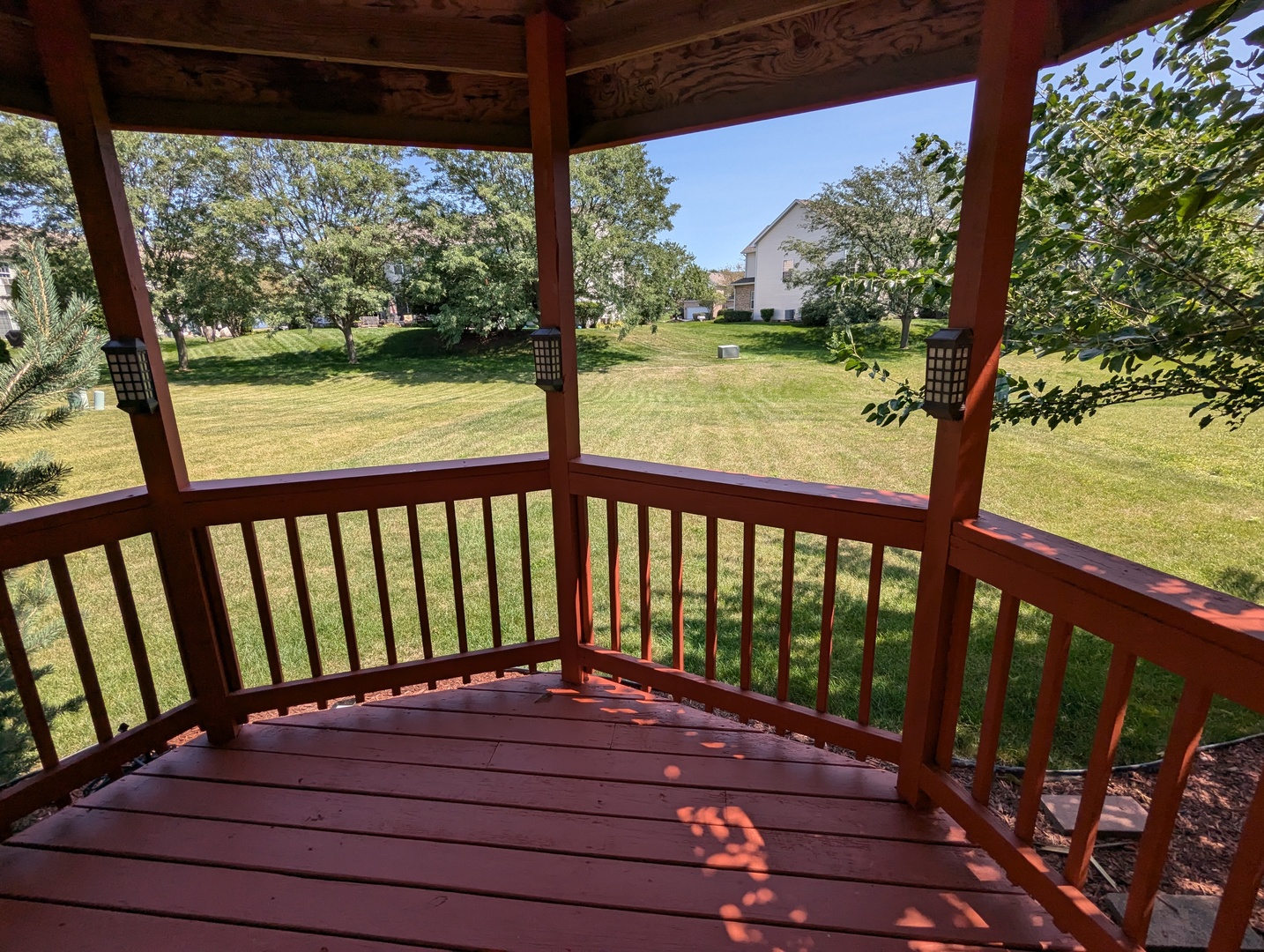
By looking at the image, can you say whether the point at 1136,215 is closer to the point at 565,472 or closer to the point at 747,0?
the point at 747,0

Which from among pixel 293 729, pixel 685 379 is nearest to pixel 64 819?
pixel 293 729

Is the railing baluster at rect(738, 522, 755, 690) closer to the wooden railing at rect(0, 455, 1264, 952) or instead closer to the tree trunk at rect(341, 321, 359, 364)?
the wooden railing at rect(0, 455, 1264, 952)

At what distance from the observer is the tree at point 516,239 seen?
1260cm

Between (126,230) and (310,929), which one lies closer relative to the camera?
(310,929)

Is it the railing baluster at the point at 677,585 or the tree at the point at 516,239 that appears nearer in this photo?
the railing baluster at the point at 677,585

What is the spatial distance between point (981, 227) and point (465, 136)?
73.9 inches

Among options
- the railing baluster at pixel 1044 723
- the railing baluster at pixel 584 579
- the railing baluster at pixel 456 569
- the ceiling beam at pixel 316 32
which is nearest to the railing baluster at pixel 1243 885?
the railing baluster at pixel 1044 723

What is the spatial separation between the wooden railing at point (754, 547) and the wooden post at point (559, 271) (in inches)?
2.7

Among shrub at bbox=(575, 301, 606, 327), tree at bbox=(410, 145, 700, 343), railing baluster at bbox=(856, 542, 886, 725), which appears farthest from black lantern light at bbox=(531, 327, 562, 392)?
shrub at bbox=(575, 301, 606, 327)

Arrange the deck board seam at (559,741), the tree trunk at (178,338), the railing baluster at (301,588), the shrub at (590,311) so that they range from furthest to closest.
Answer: the shrub at (590,311) < the tree trunk at (178,338) < the railing baluster at (301,588) < the deck board seam at (559,741)

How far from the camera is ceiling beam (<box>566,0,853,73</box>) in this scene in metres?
1.51

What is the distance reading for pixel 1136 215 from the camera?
0.85m

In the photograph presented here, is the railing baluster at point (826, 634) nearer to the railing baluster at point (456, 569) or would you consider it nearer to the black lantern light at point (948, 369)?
the black lantern light at point (948, 369)

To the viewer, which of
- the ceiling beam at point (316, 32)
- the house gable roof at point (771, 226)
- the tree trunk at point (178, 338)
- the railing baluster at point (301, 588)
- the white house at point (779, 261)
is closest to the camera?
the ceiling beam at point (316, 32)
